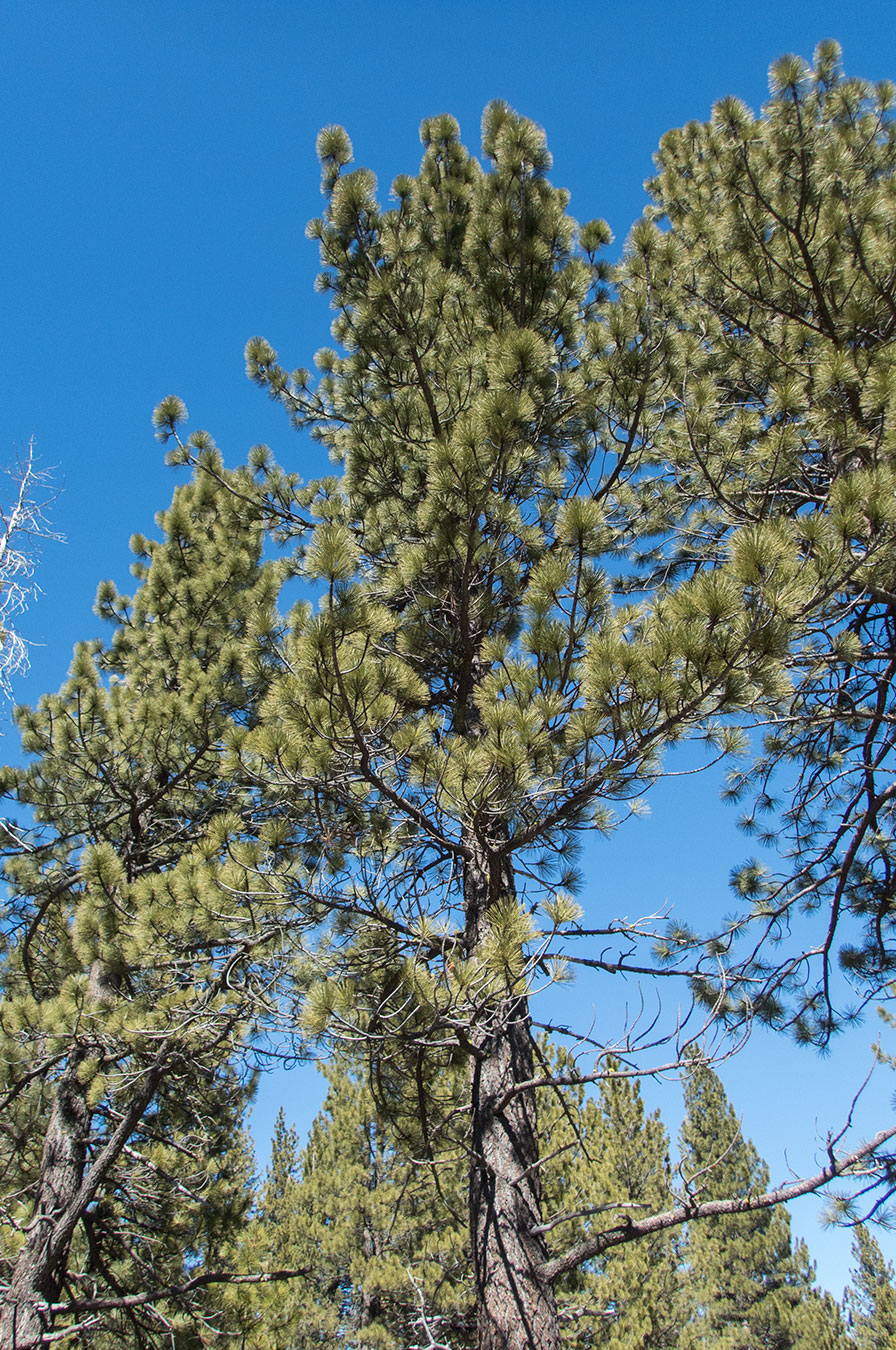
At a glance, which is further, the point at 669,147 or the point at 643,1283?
the point at 643,1283

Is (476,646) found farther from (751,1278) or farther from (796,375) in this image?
(751,1278)

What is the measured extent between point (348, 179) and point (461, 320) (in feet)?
3.33

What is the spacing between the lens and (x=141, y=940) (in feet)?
12.6

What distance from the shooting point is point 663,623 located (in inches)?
113

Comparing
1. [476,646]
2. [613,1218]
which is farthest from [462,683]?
[613,1218]

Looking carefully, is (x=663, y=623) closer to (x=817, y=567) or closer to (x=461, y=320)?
(x=817, y=567)

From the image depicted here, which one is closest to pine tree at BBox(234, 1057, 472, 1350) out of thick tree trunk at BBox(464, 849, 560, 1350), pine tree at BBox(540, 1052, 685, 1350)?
pine tree at BBox(540, 1052, 685, 1350)

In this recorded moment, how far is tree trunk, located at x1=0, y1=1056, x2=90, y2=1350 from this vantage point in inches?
168

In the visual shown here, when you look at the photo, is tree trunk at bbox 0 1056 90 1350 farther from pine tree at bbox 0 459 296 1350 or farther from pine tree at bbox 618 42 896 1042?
pine tree at bbox 618 42 896 1042

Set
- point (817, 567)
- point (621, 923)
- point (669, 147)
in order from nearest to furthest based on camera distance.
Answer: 1. point (817, 567)
2. point (621, 923)
3. point (669, 147)

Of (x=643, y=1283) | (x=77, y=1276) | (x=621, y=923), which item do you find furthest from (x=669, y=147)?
(x=643, y=1283)

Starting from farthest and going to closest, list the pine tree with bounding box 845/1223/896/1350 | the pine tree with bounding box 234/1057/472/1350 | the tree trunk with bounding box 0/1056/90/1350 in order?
the pine tree with bounding box 845/1223/896/1350
the pine tree with bounding box 234/1057/472/1350
the tree trunk with bounding box 0/1056/90/1350

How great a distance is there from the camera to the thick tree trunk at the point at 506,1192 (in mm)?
2857

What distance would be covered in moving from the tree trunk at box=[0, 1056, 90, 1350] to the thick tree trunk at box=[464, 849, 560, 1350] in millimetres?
2923
